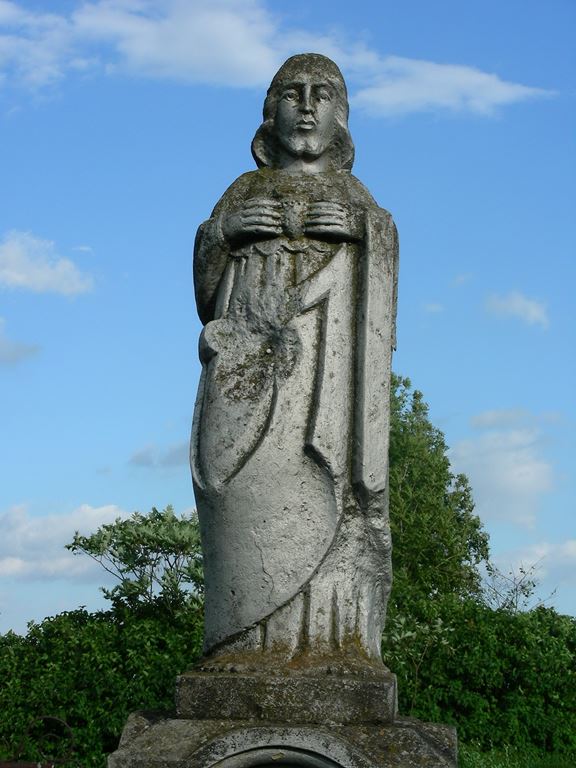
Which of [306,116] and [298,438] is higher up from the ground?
[306,116]

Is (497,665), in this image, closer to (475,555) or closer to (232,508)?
(232,508)

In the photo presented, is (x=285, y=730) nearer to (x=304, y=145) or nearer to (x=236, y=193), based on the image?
(x=236, y=193)

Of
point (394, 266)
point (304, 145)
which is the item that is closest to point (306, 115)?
point (304, 145)

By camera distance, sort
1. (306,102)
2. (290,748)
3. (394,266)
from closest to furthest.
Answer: (290,748) → (394,266) → (306,102)

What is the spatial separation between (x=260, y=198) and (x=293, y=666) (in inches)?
102

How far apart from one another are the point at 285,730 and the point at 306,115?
3.49 metres

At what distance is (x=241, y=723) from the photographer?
6113mm

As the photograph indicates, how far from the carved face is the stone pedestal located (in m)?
3.07

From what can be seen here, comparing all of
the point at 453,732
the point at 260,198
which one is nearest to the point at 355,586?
the point at 453,732

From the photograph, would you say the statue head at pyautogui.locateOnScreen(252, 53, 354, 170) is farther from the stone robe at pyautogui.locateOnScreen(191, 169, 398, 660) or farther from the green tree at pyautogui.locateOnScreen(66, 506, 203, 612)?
the green tree at pyautogui.locateOnScreen(66, 506, 203, 612)

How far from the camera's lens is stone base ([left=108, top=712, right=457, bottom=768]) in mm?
5973

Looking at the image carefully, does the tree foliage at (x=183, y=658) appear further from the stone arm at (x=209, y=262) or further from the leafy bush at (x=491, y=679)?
the stone arm at (x=209, y=262)

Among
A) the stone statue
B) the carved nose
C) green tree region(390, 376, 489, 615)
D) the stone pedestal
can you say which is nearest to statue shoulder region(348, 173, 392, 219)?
the stone statue

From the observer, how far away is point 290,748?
6.00m
